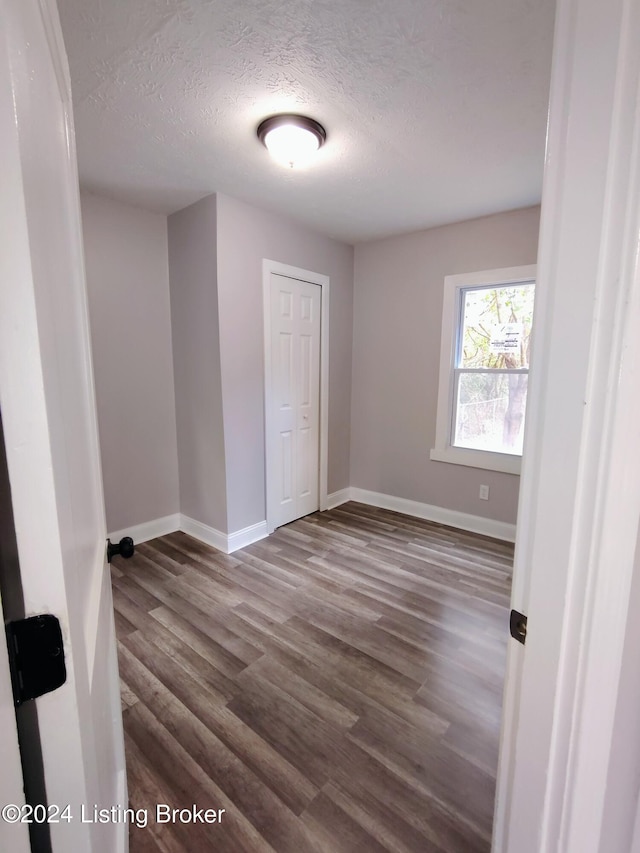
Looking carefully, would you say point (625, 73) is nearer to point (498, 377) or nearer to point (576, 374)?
point (576, 374)

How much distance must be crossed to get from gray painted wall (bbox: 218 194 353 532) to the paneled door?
146mm

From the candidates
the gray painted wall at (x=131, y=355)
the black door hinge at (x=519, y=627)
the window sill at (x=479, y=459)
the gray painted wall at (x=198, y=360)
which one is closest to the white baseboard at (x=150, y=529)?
the gray painted wall at (x=131, y=355)

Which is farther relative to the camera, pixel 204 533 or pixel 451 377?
pixel 451 377

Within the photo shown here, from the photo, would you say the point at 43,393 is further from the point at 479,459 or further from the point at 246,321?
the point at 479,459

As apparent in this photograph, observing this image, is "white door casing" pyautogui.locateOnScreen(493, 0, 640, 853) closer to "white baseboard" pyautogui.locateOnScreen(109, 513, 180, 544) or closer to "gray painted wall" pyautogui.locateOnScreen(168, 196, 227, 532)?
"gray painted wall" pyautogui.locateOnScreen(168, 196, 227, 532)

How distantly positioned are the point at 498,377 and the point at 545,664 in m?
2.80

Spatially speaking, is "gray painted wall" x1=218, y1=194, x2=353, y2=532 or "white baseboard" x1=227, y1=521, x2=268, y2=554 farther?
"white baseboard" x1=227, y1=521, x2=268, y2=554

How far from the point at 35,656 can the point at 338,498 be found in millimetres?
3582

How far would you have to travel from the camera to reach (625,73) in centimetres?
48

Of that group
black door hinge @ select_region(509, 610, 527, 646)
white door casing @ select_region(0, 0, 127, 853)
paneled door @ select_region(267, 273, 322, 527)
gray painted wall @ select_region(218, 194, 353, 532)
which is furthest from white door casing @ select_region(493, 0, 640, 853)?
paneled door @ select_region(267, 273, 322, 527)

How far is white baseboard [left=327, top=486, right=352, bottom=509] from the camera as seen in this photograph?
3.82m

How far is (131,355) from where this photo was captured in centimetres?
286

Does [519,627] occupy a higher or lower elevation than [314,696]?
higher

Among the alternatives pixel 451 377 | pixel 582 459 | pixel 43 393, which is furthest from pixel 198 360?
pixel 582 459
